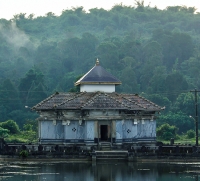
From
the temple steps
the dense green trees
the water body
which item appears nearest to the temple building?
the temple steps

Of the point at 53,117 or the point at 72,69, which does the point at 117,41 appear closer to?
the point at 72,69

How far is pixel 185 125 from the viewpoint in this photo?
10825cm

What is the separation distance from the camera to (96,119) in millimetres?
60500

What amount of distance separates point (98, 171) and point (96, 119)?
416 inches

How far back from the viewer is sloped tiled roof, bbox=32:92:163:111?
6078 centimetres

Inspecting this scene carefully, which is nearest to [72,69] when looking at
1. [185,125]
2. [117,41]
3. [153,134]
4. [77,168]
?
[117,41]

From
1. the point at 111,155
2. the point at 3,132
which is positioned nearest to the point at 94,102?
the point at 111,155

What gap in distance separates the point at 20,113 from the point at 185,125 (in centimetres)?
2626

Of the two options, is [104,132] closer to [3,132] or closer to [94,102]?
[94,102]

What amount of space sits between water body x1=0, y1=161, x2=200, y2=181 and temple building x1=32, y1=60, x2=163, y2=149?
5847 mm

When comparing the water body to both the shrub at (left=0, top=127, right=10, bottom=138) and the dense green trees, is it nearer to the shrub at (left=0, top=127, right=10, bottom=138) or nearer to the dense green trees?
the shrub at (left=0, top=127, right=10, bottom=138)

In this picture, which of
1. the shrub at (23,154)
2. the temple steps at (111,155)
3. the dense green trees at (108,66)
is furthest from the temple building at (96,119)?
the dense green trees at (108,66)

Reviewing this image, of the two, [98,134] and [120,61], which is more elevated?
[120,61]

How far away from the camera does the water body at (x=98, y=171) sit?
46.7 meters
